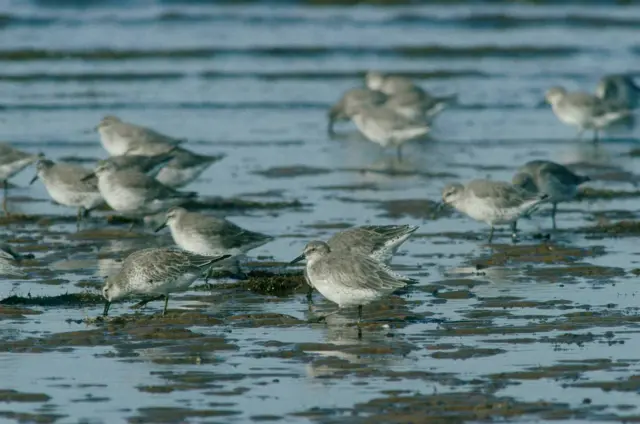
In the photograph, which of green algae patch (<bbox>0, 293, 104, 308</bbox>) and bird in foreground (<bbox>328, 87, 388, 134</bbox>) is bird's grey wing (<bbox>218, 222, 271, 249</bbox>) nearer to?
green algae patch (<bbox>0, 293, 104, 308</bbox>)

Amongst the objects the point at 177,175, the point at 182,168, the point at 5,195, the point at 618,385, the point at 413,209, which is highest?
the point at 182,168

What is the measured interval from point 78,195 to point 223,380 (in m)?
9.15

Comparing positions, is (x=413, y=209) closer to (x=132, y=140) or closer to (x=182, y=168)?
(x=182, y=168)

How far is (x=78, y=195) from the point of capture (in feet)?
65.4

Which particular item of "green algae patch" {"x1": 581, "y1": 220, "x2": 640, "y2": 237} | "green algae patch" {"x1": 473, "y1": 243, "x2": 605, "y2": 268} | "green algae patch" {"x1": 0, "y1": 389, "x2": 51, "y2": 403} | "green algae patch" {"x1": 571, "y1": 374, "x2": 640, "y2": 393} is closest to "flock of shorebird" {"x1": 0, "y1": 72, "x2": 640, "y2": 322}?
"green algae patch" {"x1": 473, "y1": 243, "x2": 605, "y2": 268}

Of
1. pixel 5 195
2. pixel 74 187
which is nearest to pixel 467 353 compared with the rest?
pixel 74 187

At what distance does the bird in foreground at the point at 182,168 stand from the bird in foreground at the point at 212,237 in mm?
5612

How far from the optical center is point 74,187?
20.0 m

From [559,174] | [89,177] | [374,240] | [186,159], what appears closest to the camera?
[374,240]

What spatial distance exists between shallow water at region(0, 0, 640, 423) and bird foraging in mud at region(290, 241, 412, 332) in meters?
0.33

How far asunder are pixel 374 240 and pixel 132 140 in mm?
8899

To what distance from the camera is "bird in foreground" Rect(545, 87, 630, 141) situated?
28.8 m

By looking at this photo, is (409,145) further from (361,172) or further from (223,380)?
(223,380)

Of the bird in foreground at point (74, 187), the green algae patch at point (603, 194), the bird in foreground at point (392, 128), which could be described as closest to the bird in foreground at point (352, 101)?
the bird in foreground at point (392, 128)
